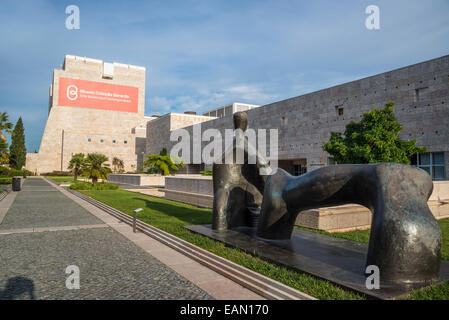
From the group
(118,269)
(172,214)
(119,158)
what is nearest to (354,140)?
(172,214)

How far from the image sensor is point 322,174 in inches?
183

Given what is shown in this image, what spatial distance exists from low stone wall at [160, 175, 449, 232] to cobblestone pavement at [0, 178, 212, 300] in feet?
14.7

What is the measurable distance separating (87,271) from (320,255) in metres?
3.70

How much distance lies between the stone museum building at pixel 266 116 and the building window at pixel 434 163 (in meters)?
0.05

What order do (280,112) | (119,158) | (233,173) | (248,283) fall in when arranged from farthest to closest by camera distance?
(119,158), (280,112), (233,173), (248,283)

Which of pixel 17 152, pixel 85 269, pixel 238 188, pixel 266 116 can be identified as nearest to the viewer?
pixel 85 269

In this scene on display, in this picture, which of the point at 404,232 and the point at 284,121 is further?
the point at 284,121

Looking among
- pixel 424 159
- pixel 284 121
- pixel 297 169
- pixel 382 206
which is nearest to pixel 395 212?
pixel 382 206

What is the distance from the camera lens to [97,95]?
6544cm

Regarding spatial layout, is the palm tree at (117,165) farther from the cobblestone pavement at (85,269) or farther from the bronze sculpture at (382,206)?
the bronze sculpture at (382,206)

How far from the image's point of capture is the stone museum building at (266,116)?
1753 cm

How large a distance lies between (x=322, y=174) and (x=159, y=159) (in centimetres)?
2819

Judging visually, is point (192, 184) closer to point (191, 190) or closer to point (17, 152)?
point (191, 190)

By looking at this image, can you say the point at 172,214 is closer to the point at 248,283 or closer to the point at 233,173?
the point at 233,173
